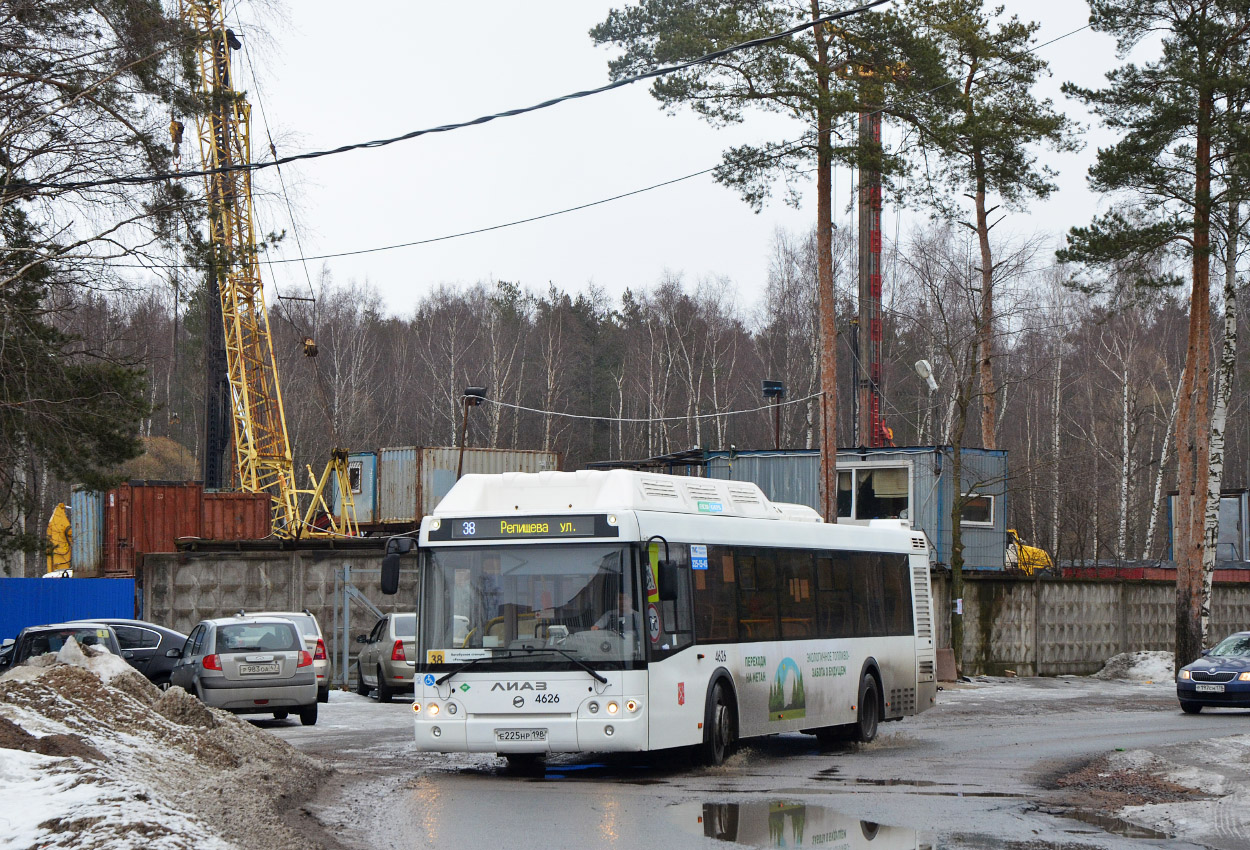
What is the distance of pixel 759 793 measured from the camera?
12.5 metres

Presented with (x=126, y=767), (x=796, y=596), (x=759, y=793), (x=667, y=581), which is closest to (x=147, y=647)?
(x=796, y=596)

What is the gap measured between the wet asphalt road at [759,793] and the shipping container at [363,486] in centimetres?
2654

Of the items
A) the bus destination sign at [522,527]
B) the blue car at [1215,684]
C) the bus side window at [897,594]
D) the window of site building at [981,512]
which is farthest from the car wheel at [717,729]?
the window of site building at [981,512]

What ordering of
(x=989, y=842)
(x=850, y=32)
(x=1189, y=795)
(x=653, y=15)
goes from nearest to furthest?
1. (x=989, y=842)
2. (x=1189, y=795)
3. (x=850, y=32)
4. (x=653, y=15)

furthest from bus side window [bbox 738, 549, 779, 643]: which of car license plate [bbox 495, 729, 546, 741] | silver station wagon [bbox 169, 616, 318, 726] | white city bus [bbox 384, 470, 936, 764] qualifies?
silver station wagon [bbox 169, 616, 318, 726]

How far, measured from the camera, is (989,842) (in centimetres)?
988

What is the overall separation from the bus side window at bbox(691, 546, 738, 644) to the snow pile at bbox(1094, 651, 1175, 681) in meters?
21.3

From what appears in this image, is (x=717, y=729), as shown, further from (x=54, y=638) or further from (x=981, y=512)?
(x=981, y=512)

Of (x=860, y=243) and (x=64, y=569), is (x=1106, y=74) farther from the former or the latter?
(x=64, y=569)

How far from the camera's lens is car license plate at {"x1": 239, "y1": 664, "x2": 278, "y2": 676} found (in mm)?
19472

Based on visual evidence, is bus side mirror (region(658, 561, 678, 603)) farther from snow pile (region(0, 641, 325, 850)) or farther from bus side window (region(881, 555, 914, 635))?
bus side window (region(881, 555, 914, 635))

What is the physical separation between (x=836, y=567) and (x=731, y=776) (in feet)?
13.7

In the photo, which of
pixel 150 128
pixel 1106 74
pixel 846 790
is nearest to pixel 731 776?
pixel 846 790

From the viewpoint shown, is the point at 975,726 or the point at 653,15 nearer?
the point at 975,726
